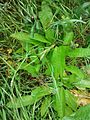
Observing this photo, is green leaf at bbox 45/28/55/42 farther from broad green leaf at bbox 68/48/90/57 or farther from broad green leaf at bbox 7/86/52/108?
broad green leaf at bbox 7/86/52/108

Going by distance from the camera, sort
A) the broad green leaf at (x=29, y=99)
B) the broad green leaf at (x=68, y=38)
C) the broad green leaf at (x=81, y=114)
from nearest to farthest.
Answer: the broad green leaf at (x=81, y=114) → the broad green leaf at (x=29, y=99) → the broad green leaf at (x=68, y=38)

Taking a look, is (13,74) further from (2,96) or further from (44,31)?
(44,31)

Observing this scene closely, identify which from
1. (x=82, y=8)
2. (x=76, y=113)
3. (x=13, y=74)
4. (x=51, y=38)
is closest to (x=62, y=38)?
(x=51, y=38)

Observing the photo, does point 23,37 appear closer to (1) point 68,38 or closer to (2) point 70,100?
(1) point 68,38

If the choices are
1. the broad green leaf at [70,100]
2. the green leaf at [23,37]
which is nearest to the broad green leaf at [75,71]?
the broad green leaf at [70,100]

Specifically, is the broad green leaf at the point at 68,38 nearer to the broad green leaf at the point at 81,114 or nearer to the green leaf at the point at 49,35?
the green leaf at the point at 49,35

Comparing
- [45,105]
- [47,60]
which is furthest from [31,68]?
[45,105]
